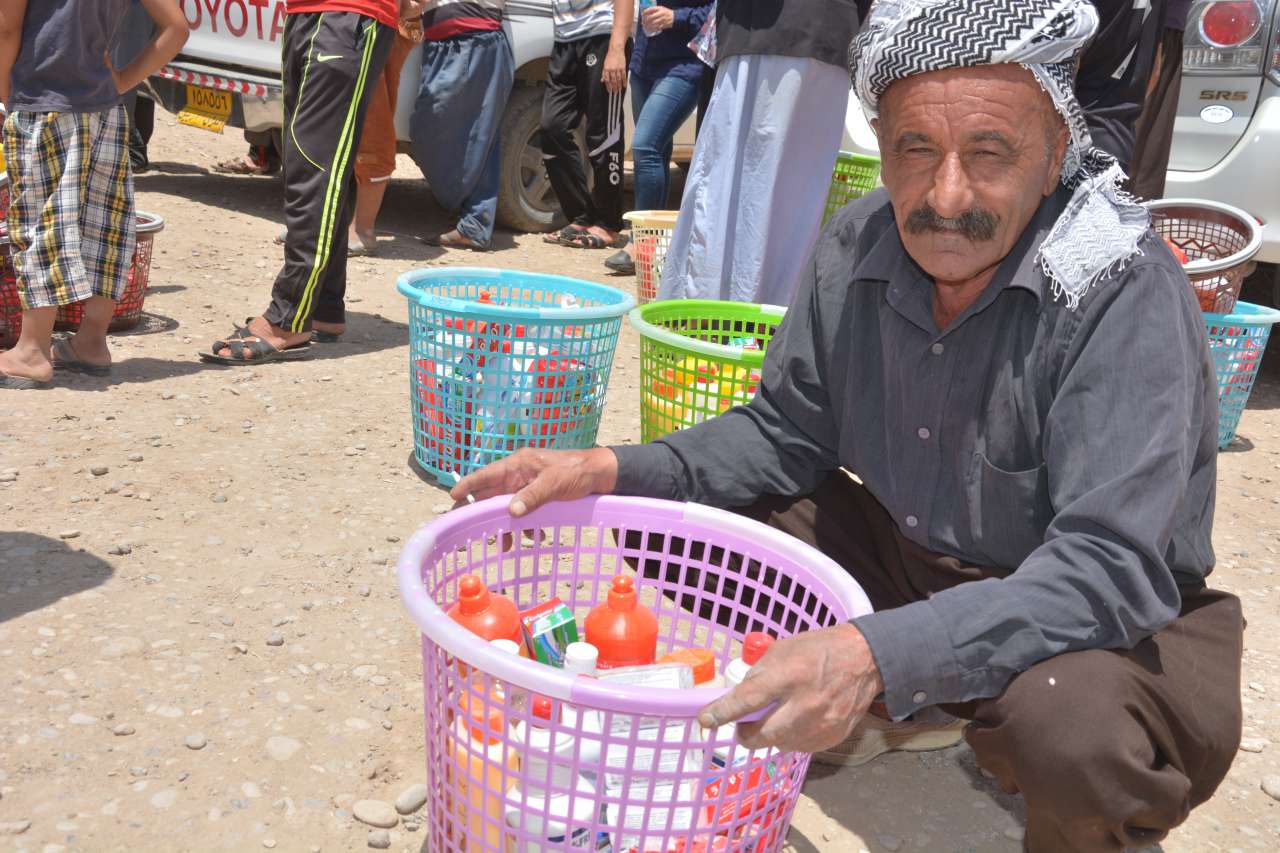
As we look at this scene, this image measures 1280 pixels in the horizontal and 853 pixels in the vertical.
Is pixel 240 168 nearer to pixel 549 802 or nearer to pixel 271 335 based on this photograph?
pixel 271 335

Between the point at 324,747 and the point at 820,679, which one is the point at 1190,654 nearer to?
the point at 820,679

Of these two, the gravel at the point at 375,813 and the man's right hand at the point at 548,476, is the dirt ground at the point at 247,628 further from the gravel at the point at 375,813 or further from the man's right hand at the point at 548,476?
the man's right hand at the point at 548,476

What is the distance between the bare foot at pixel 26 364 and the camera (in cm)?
379

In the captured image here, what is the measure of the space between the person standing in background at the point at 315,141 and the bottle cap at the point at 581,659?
2.93 m

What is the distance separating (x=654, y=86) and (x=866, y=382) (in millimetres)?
4314

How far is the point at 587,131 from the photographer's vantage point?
670 centimetres

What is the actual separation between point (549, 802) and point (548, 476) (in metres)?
0.57

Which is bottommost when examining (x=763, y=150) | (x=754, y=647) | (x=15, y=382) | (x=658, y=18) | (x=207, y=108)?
(x=15, y=382)

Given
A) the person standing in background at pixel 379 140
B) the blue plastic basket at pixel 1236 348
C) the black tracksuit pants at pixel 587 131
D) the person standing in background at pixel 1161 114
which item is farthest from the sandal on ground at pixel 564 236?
the blue plastic basket at pixel 1236 348

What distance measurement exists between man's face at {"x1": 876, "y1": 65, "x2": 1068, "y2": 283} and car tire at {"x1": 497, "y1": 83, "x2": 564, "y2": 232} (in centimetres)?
511

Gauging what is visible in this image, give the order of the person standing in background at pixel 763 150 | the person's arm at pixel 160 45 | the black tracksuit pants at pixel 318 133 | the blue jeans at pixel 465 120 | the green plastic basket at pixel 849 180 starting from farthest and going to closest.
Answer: the blue jeans at pixel 465 120 < the green plastic basket at pixel 849 180 < the black tracksuit pants at pixel 318 133 < the person's arm at pixel 160 45 < the person standing in background at pixel 763 150

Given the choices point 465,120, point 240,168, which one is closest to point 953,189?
point 465,120

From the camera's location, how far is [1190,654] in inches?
70.0

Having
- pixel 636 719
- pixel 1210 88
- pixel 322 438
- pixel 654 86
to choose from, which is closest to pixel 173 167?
pixel 654 86
